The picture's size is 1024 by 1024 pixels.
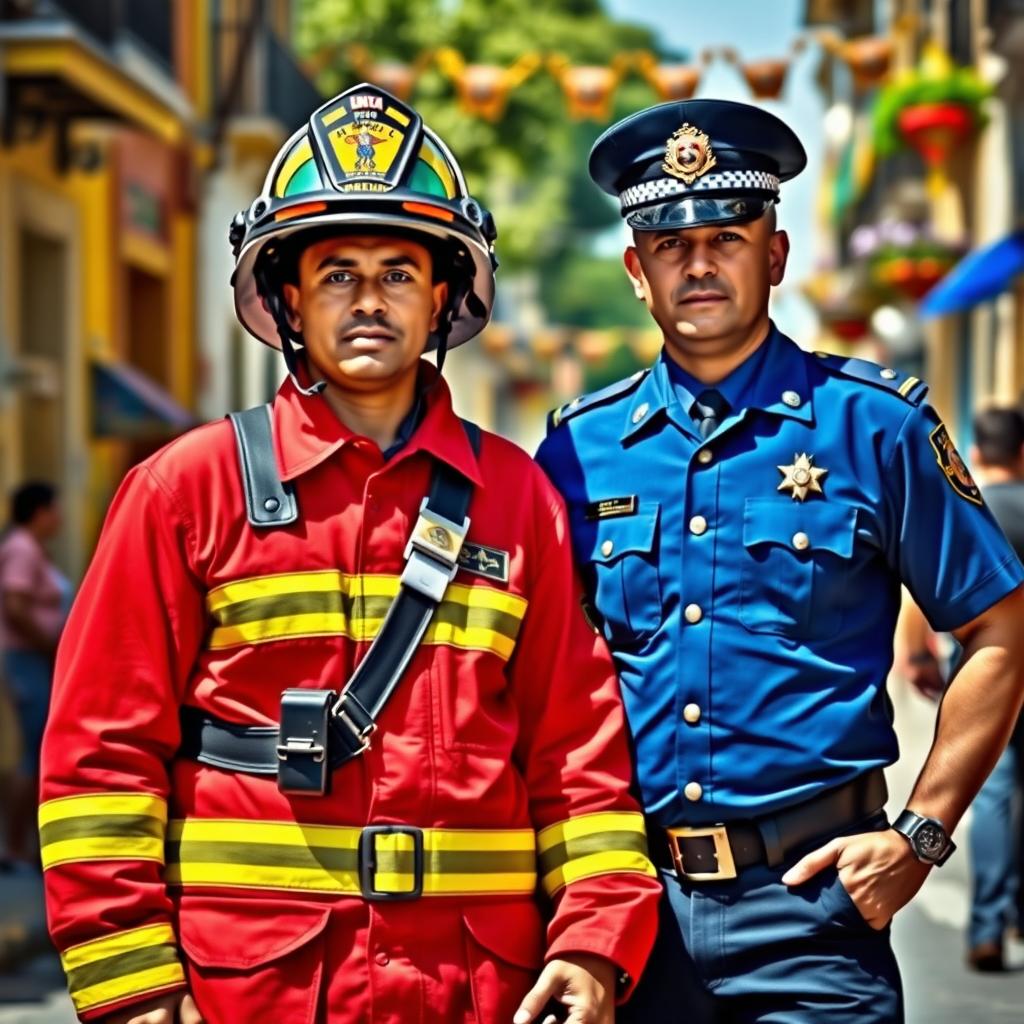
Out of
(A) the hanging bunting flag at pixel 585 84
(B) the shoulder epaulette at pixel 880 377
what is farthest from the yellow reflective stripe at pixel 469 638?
(A) the hanging bunting flag at pixel 585 84

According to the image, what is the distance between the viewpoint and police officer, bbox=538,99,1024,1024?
3.83 meters

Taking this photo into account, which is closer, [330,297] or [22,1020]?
[330,297]

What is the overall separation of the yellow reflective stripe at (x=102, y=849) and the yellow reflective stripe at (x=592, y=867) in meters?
0.62

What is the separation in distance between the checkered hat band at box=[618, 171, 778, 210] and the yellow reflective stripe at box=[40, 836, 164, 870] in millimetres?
1400

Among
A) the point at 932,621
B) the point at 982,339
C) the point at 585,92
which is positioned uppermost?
the point at 585,92

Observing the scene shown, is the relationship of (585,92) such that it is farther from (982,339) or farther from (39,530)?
(39,530)

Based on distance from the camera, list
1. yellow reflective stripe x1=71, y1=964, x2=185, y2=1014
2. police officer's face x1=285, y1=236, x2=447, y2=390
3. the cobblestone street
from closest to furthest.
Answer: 1. yellow reflective stripe x1=71, y1=964, x2=185, y2=1014
2. police officer's face x1=285, y1=236, x2=447, y2=390
3. the cobblestone street

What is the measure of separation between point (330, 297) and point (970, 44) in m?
20.1

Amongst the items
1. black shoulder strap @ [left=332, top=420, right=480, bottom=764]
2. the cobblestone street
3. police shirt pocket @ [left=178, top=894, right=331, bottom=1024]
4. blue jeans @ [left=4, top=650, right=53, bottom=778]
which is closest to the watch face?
black shoulder strap @ [left=332, top=420, right=480, bottom=764]

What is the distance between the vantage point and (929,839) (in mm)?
3834

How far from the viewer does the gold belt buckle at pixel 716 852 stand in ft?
12.6

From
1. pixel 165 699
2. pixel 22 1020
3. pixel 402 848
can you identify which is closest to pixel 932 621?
pixel 402 848

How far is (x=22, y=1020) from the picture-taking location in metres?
7.80

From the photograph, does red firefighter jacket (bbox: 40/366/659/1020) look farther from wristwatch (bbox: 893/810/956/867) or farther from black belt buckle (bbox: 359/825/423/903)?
wristwatch (bbox: 893/810/956/867)
